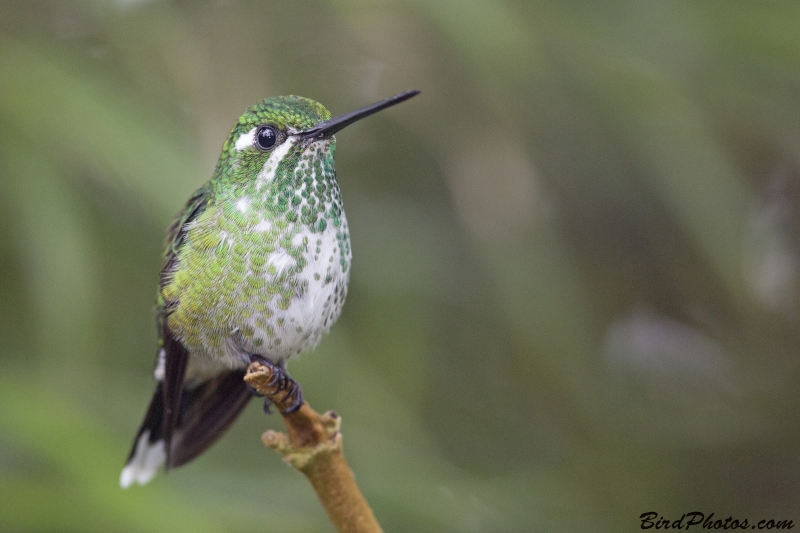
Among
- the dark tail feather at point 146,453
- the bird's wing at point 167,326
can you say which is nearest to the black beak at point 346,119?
the bird's wing at point 167,326

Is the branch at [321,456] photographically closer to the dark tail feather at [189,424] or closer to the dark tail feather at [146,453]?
the dark tail feather at [189,424]

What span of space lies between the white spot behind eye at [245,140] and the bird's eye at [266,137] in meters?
0.01

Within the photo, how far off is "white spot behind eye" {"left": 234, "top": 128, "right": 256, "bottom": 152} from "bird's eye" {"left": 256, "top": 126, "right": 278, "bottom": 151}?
12mm

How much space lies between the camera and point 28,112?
6.19 ft

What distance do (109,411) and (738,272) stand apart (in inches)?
58.9

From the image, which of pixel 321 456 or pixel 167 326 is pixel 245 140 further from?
pixel 321 456

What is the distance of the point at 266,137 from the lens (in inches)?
45.3

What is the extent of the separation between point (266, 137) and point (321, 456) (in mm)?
412

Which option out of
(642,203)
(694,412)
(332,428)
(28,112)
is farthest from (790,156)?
(28,112)

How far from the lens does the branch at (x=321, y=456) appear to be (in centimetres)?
106

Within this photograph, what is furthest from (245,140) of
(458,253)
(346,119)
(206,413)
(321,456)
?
(458,253)

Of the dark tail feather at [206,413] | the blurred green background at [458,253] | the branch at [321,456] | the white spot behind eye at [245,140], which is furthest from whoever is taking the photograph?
the blurred green background at [458,253]

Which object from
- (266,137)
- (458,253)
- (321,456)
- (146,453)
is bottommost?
(321,456)

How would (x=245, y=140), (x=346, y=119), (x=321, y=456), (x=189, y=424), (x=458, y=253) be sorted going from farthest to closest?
(x=458, y=253)
(x=189, y=424)
(x=245, y=140)
(x=321, y=456)
(x=346, y=119)
